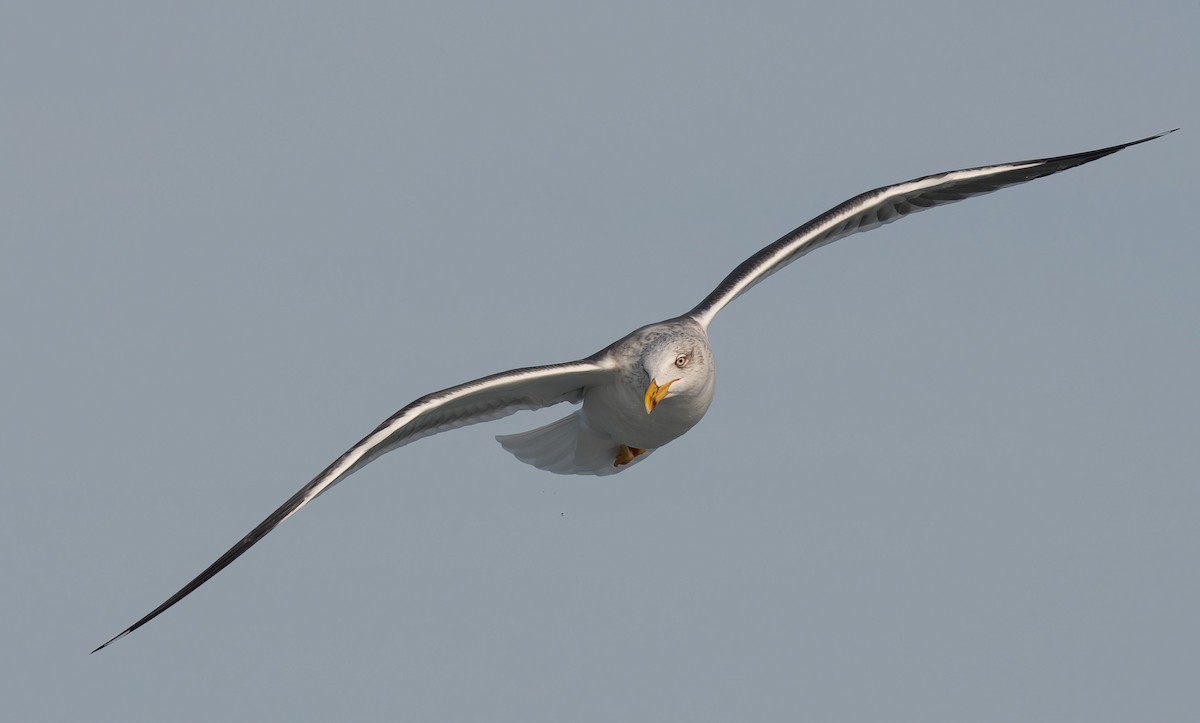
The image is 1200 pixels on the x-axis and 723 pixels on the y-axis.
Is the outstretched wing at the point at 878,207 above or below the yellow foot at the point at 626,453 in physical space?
above

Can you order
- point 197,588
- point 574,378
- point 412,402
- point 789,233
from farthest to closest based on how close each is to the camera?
point 789,233, point 574,378, point 412,402, point 197,588

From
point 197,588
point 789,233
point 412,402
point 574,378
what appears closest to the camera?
point 197,588

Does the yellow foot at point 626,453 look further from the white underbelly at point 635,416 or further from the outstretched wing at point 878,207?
the outstretched wing at point 878,207

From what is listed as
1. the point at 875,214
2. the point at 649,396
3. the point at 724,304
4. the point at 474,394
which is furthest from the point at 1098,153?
the point at 474,394

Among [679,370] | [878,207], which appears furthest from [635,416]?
[878,207]

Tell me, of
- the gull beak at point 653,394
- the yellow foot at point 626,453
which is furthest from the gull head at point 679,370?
the yellow foot at point 626,453

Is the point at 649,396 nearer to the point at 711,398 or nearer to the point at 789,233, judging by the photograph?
the point at 711,398

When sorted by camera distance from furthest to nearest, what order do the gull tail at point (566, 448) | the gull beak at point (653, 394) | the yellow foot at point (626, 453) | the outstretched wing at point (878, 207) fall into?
1. the yellow foot at point (626, 453)
2. the gull tail at point (566, 448)
3. the outstretched wing at point (878, 207)
4. the gull beak at point (653, 394)
